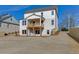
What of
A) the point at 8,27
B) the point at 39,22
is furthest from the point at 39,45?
the point at 8,27

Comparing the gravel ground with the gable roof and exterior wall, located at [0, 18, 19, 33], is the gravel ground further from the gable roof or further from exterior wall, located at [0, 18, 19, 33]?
the gable roof

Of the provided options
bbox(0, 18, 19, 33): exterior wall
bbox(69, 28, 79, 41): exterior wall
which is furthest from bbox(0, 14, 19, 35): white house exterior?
bbox(69, 28, 79, 41): exterior wall

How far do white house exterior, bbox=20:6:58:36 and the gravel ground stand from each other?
0.15m

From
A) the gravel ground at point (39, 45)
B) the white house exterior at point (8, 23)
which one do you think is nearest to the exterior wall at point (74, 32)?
the gravel ground at point (39, 45)

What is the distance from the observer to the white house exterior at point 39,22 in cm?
550

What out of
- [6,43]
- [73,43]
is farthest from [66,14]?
[6,43]

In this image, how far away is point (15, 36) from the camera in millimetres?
5539

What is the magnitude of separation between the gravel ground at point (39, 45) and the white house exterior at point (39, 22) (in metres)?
0.15

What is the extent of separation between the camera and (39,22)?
5.53 m

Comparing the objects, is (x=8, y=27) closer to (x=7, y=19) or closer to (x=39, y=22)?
(x=7, y=19)

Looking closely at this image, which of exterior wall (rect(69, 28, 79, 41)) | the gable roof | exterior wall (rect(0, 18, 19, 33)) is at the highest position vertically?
the gable roof

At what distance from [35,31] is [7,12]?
799mm

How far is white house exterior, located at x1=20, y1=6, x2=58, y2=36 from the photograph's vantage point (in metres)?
5.50
